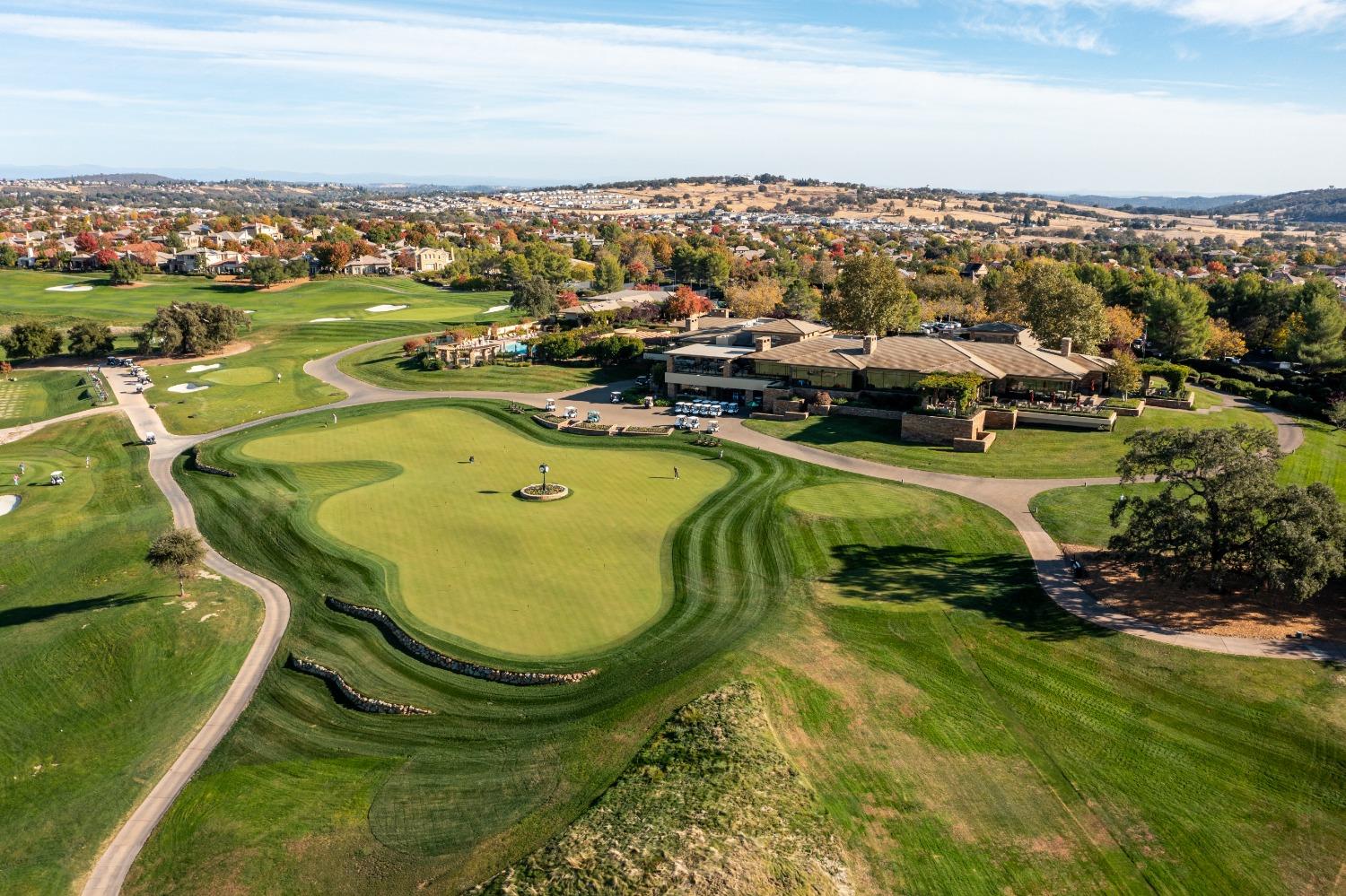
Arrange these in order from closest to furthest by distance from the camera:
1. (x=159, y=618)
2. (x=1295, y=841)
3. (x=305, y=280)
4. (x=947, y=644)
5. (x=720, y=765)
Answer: (x=1295, y=841) < (x=720, y=765) < (x=947, y=644) < (x=159, y=618) < (x=305, y=280)

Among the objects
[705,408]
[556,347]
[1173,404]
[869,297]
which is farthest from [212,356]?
[1173,404]

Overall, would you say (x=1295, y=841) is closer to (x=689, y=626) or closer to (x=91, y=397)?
(x=689, y=626)

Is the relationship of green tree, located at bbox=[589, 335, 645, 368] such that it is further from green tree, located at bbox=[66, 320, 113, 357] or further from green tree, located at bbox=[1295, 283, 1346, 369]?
green tree, located at bbox=[1295, 283, 1346, 369]

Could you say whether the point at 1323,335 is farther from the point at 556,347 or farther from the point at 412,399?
the point at 412,399

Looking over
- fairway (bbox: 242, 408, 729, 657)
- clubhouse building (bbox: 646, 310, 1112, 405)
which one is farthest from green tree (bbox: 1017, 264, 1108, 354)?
fairway (bbox: 242, 408, 729, 657)

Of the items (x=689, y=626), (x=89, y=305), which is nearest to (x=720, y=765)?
(x=689, y=626)

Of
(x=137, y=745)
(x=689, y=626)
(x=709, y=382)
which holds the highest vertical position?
(x=709, y=382)
